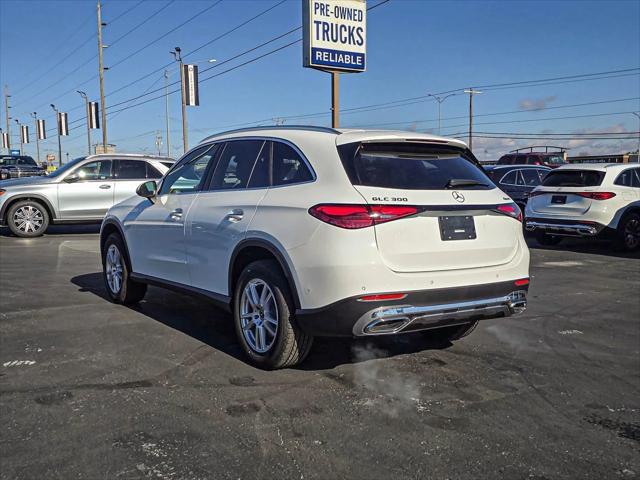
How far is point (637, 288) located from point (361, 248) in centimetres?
582

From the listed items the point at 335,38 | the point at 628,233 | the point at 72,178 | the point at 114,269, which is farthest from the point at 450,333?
the point at 335,38

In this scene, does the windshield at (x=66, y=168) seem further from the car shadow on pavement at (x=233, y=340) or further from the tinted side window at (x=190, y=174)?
the tinted side window at (x=190, y=174)

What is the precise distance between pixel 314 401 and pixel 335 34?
47.6ft

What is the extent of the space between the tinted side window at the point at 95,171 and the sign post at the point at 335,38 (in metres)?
6.05

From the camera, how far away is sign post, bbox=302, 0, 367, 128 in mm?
16156

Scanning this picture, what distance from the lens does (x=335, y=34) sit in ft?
54.4

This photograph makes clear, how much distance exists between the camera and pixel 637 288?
7.88m

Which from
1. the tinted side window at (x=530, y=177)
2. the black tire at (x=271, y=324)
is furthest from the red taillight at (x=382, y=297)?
the tinted side window at (x=530, y=177)

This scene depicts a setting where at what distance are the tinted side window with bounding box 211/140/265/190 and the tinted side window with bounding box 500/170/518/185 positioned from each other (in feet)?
38.6

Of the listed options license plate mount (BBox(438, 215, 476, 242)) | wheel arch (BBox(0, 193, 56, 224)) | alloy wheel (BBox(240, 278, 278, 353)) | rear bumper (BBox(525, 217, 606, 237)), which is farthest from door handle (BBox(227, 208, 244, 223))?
wheel arch (BBox(0, 193, 56, 224))

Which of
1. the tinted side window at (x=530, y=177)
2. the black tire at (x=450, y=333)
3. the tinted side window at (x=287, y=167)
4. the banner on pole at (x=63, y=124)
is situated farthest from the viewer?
the banner on pole at (x=63, y=124)

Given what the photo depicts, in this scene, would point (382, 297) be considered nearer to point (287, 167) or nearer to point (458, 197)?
point (458, 197)

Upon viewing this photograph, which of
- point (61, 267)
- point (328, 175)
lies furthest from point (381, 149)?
point (61, 267)

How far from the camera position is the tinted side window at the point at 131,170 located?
13.7m
